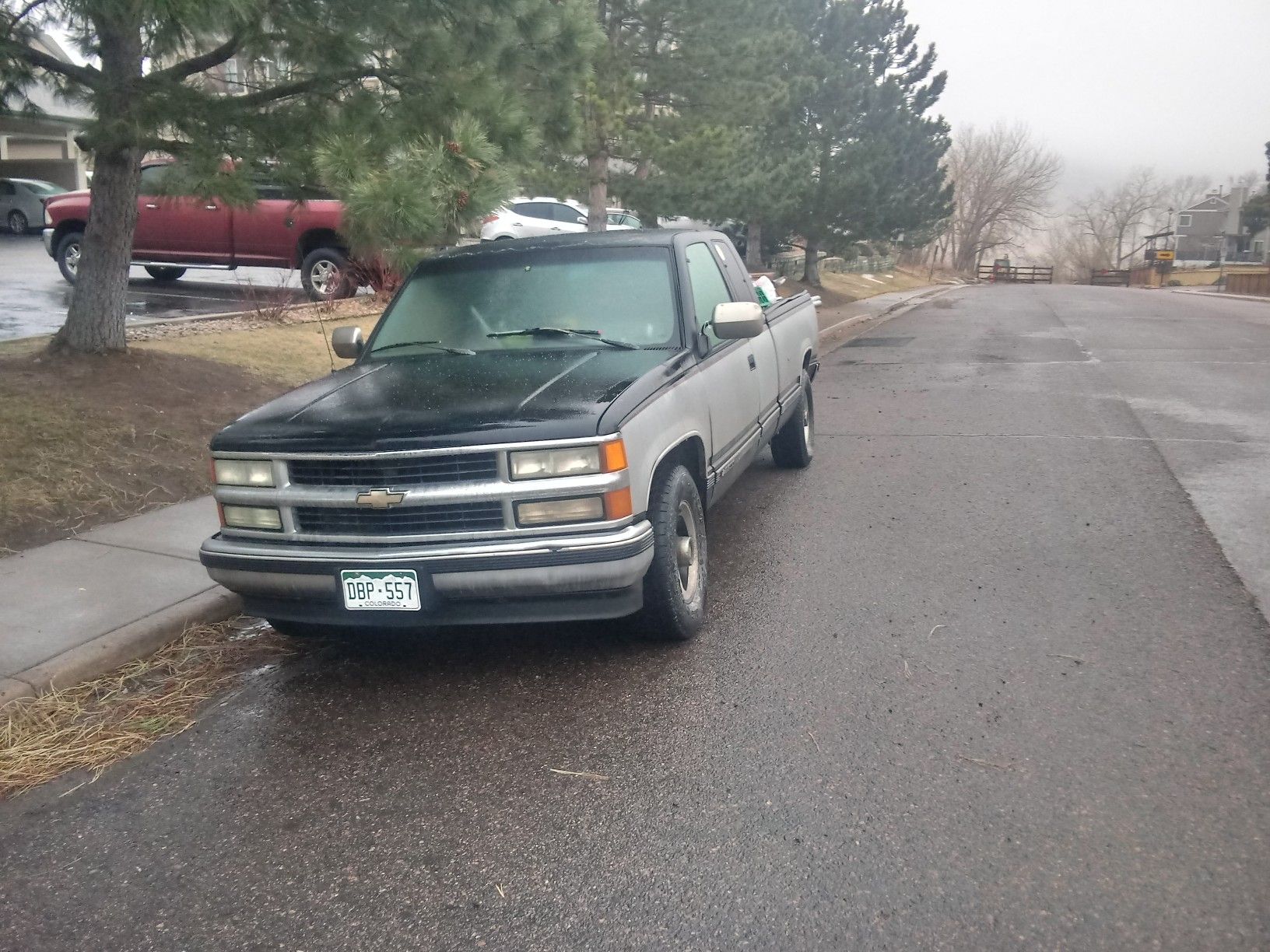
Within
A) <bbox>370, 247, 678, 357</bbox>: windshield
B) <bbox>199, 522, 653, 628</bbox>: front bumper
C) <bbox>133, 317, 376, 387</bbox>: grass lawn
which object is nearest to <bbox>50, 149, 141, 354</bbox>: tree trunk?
<bbox>133, 317, 376, 387</bbox>: grass lawn

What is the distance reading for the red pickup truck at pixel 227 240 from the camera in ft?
45.4

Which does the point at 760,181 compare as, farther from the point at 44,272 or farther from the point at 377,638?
the point at 377,638

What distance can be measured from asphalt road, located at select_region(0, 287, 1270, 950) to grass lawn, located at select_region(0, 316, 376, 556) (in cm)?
268

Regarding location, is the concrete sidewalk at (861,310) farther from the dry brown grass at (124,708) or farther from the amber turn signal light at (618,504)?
the amber turn signal light at (618,504)

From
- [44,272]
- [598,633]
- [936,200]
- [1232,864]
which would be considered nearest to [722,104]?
[44,272]

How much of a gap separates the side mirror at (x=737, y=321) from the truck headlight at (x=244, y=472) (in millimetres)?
2263

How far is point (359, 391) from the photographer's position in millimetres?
4961

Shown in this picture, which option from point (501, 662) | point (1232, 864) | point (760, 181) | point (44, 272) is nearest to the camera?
point (1232, 864)

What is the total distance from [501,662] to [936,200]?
33.9 meters

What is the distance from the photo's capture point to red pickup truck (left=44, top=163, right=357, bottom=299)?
1384 cm

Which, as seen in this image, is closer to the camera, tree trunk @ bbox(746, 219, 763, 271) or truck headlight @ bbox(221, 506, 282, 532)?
truck headlight @ bbox(221, 506, 282, 532)

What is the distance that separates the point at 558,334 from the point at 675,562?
1.48 meters

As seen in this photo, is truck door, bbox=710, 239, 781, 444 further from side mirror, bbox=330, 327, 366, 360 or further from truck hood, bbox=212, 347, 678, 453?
side mirror, bbox=330, 327, 366, 360

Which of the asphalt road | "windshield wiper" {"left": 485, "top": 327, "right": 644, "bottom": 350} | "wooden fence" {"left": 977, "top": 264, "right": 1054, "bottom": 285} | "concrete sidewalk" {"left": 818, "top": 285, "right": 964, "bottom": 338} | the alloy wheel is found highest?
"windshield wiper" {"left": 485, "top": 327, "right": 644, "bottom": 350}
